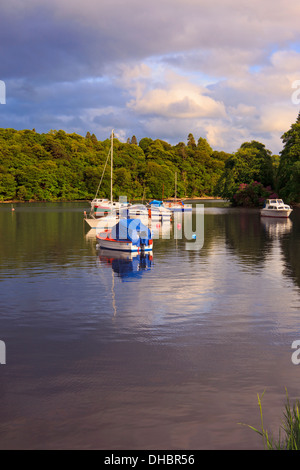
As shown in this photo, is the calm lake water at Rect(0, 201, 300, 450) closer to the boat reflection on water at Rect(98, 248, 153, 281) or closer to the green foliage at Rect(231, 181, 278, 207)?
the boat reflection on water at Rect(98, 248, 153, 281)

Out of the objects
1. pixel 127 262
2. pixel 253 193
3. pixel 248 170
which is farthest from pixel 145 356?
pixel 248 170

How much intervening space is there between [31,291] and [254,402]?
1585cm

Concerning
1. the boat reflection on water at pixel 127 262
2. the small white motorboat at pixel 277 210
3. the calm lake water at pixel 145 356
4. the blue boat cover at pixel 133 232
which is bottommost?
the calm lake water at pixel 145 356

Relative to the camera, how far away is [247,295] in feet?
75.8

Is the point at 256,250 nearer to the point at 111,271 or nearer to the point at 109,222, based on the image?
the point at 111,271

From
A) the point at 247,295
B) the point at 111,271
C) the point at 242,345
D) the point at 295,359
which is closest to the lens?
the point at 295,359

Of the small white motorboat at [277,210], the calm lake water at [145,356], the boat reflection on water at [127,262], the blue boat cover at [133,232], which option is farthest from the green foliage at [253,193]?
the calm lake water at [145,356]

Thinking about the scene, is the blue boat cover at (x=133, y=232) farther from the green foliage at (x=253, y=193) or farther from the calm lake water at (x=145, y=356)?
the green foliage at (x=253, y=193)

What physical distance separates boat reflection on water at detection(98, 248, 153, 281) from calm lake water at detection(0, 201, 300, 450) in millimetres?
417

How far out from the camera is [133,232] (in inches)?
1513

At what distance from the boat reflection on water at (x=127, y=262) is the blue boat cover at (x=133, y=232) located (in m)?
1.15

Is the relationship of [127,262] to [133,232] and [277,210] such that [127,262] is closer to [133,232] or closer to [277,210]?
[133,232]

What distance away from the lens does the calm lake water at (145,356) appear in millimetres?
9891

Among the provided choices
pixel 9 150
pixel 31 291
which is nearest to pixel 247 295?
pixel 31 291
